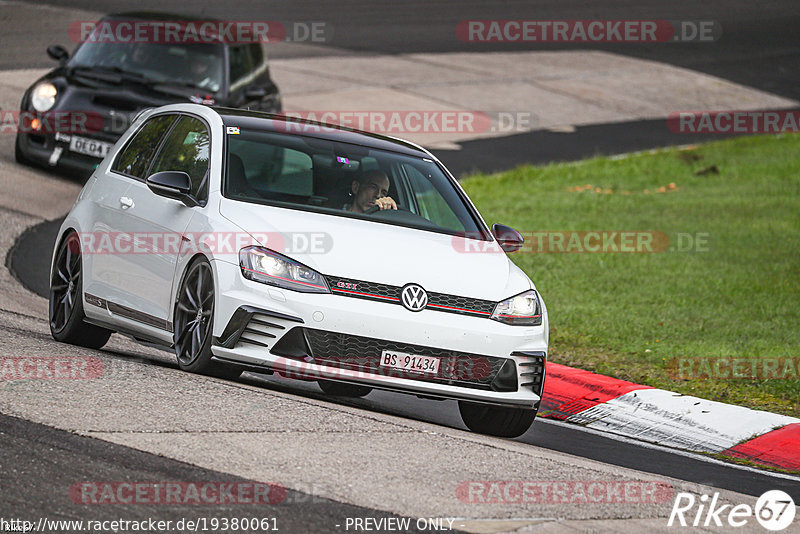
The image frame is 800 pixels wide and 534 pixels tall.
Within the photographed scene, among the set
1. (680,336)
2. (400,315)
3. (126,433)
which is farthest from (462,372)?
(680,336)

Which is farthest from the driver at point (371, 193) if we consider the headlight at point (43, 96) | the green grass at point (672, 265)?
the headlight at point (43, 96)

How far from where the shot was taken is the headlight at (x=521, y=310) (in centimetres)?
759

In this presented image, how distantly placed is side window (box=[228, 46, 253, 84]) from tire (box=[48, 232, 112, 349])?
25.5 ft

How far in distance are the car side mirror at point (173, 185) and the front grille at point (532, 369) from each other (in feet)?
6.99

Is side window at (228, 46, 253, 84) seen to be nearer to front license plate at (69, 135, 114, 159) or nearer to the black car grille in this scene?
front license plate at (69, 135, 114, 159)

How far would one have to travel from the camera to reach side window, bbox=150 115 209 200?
8.33 metres

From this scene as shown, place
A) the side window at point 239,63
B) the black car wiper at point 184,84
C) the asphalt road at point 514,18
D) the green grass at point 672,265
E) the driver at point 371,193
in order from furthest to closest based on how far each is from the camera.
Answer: the asphalt road at point 514,18, the side window at point 239,63, the black car wiper at point 184,84, the green grass at point 672,265, the driver at point 371,193

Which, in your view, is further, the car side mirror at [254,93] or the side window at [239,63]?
the side window at [239,63]

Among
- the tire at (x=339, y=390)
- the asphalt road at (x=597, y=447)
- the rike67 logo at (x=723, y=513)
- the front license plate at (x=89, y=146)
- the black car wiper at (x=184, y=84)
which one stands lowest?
the asphalt road at (x=597, y=447)

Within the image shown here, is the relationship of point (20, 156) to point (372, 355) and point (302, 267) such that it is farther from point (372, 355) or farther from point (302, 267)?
point (372, 355)

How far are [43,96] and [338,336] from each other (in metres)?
9.72

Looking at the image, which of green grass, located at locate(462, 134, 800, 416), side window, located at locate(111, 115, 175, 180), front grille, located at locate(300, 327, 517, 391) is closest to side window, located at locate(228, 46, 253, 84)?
green grass, located at locate(462, 134, 800, 416)

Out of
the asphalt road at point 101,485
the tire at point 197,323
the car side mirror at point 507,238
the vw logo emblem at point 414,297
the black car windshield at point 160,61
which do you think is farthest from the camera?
the black car windshield at point 160,61

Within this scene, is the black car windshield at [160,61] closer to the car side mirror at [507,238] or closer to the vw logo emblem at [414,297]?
the car side mirror at [507,238]
